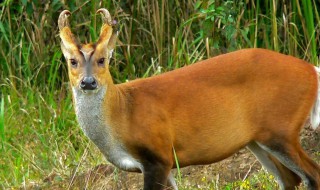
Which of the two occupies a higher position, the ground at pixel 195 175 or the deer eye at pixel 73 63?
the deer eye at pixel 73 63

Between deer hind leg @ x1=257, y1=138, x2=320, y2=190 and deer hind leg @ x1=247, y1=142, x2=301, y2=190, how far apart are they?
0.58 feet

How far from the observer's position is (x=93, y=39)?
934cm

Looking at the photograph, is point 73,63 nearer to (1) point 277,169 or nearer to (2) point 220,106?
(2) point 220,106

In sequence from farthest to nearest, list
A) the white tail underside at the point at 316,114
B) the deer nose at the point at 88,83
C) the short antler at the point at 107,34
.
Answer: the white tail underside at the point at 316,114, the short antler at the point at 107,34, the deer nose at the point at 88,83

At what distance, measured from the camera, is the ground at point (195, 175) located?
24.1ft

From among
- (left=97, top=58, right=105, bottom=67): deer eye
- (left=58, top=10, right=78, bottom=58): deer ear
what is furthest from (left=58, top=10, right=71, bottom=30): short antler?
(left=97, top=58, right=105, bottom=67): deer eye

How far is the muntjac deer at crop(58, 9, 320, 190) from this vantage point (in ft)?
21.4

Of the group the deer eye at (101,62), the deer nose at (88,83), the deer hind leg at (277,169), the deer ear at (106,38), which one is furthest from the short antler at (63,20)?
the deer hind leg at (277,169)

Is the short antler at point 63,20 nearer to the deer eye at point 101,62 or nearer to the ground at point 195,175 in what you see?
the deer eye at point 101,62

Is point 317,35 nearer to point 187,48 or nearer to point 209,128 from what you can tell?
point 187,48

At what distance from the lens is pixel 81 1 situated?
378 inches

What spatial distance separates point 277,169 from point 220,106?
0.65 metres

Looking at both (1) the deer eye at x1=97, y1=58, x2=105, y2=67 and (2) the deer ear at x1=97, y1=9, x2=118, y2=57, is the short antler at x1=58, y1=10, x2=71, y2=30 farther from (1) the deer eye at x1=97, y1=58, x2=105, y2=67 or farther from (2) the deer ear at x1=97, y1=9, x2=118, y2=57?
(1) the deer eye at x1=97, y1=58, x2=105, y2=67

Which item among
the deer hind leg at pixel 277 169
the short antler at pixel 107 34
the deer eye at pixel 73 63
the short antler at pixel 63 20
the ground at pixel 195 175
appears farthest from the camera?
the ground at pixel 195 175
